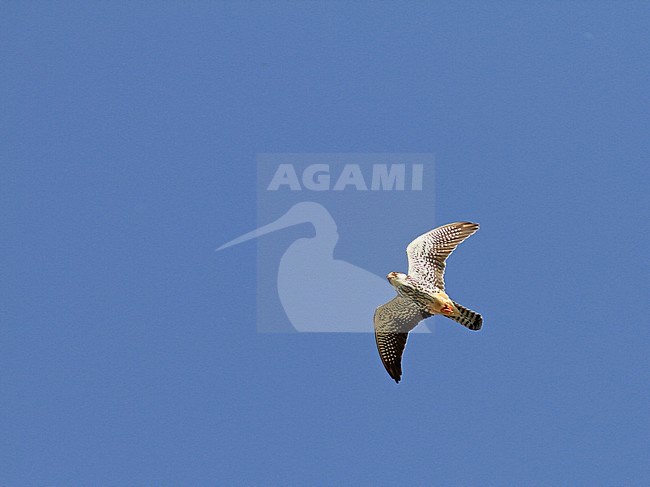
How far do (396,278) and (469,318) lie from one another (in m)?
1.16

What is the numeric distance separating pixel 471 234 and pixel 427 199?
2312 millimetres

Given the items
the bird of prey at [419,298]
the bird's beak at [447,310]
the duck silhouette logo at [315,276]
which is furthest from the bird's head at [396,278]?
the duck silhouette logo at [315,276]

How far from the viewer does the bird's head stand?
15.9 metres

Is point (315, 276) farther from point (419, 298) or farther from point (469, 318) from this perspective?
point (469, 318)

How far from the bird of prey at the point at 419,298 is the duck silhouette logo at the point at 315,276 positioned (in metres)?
0.35

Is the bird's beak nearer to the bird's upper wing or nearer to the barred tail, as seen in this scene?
the barred tail

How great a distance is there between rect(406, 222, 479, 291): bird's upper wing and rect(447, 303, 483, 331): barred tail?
0.51 metres

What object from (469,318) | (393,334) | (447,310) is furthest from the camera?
(393,334)

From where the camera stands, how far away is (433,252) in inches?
642

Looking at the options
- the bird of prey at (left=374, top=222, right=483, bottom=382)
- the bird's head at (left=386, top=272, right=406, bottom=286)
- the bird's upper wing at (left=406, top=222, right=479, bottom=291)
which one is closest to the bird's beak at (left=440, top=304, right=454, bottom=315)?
Result: the bird of prey at (left=374, top=222, right=483, bottom=382)

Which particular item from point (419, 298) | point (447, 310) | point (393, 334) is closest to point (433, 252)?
point (419, 298)

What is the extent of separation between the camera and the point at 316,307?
1836 centimetres

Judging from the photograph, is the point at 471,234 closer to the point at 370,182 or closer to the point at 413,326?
the point at 413,326

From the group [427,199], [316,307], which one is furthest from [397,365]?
[427,199]
